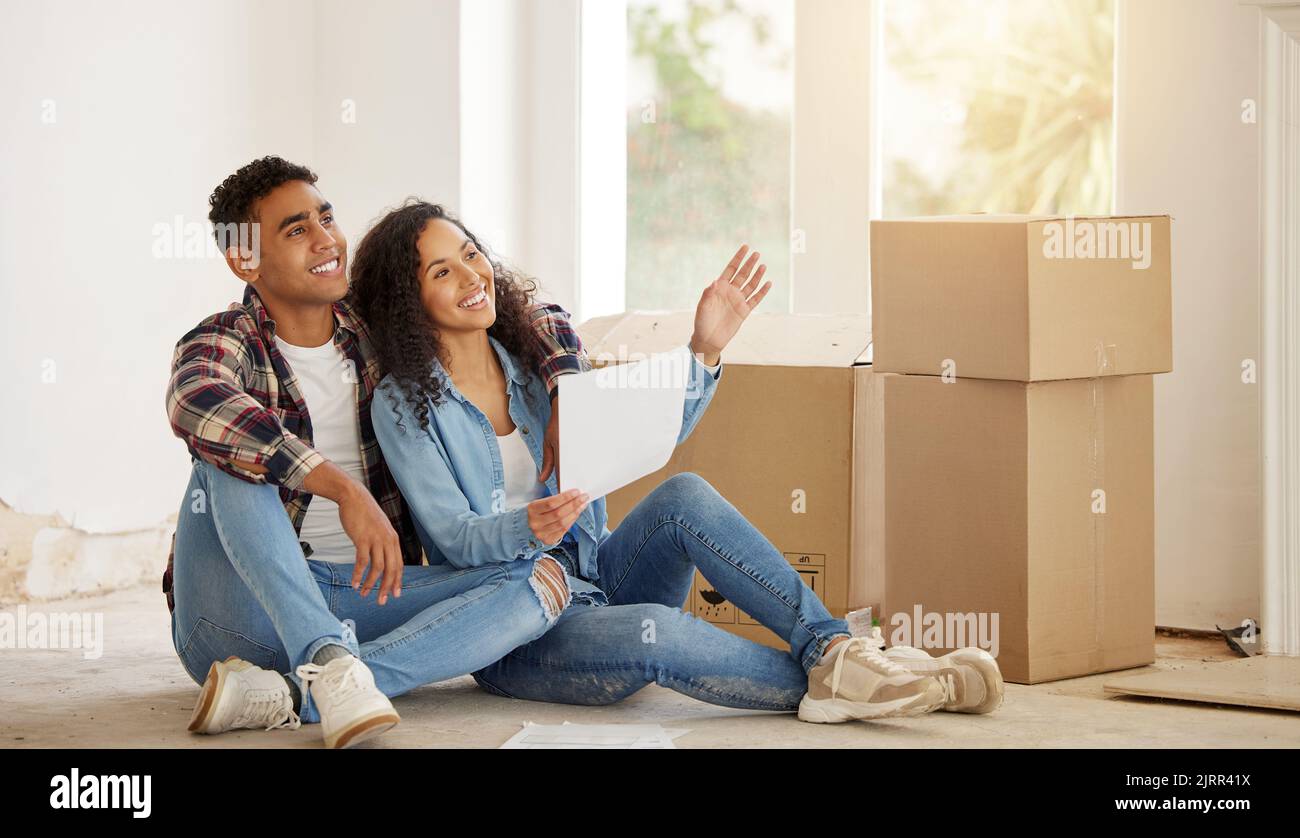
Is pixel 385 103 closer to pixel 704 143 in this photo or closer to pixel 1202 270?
pixel 704 143

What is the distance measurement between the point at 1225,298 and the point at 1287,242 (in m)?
0.20

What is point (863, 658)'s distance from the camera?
183cm

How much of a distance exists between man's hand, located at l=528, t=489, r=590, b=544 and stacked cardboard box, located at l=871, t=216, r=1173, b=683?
701mm

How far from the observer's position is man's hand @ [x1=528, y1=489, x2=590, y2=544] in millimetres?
1785

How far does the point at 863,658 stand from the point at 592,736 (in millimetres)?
357

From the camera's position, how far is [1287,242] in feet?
7.85

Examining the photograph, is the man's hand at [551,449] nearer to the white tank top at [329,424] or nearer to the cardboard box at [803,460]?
the white tank top at [329,424]

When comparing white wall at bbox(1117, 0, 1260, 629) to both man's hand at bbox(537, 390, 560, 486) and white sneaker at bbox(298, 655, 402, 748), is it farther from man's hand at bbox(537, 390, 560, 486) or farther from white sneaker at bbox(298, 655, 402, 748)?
white sneaker at bbox(298, 655, 402, 748)

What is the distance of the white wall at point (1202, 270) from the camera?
8.41ft

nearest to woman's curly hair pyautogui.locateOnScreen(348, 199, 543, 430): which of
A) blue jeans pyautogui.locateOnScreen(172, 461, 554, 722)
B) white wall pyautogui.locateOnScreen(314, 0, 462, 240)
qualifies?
blue jeans pyautogui.locateOnScreen(172, 461, 554, 722)

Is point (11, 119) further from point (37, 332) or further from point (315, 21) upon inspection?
point (315, 21)
